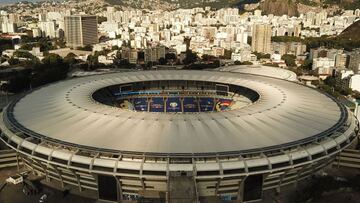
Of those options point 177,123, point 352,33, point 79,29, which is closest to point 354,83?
point 177,123

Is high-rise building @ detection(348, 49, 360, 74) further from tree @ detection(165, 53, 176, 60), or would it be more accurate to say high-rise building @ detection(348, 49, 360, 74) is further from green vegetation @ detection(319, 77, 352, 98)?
tree @ detection(165, 53, 176, 60)

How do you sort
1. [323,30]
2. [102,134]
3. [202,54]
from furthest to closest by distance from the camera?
[323,30] < [202,54] < [102,134]

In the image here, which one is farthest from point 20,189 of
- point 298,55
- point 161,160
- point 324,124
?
point 298,55

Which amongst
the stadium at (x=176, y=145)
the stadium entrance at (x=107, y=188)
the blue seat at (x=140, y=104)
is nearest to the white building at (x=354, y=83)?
the stadium at (x=176, y=145)

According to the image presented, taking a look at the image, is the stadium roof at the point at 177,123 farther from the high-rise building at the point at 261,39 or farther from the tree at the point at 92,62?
the high-rise building at the point at 261,39

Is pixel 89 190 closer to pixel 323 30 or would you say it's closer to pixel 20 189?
pixel 20 189

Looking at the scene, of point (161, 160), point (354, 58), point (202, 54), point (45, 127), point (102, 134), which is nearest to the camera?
point (161, 160)

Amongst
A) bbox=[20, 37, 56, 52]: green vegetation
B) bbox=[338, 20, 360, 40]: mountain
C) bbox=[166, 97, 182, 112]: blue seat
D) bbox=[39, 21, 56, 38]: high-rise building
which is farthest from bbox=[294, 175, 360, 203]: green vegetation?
bbox=[39, 21, 56, 38]: high-rise building
